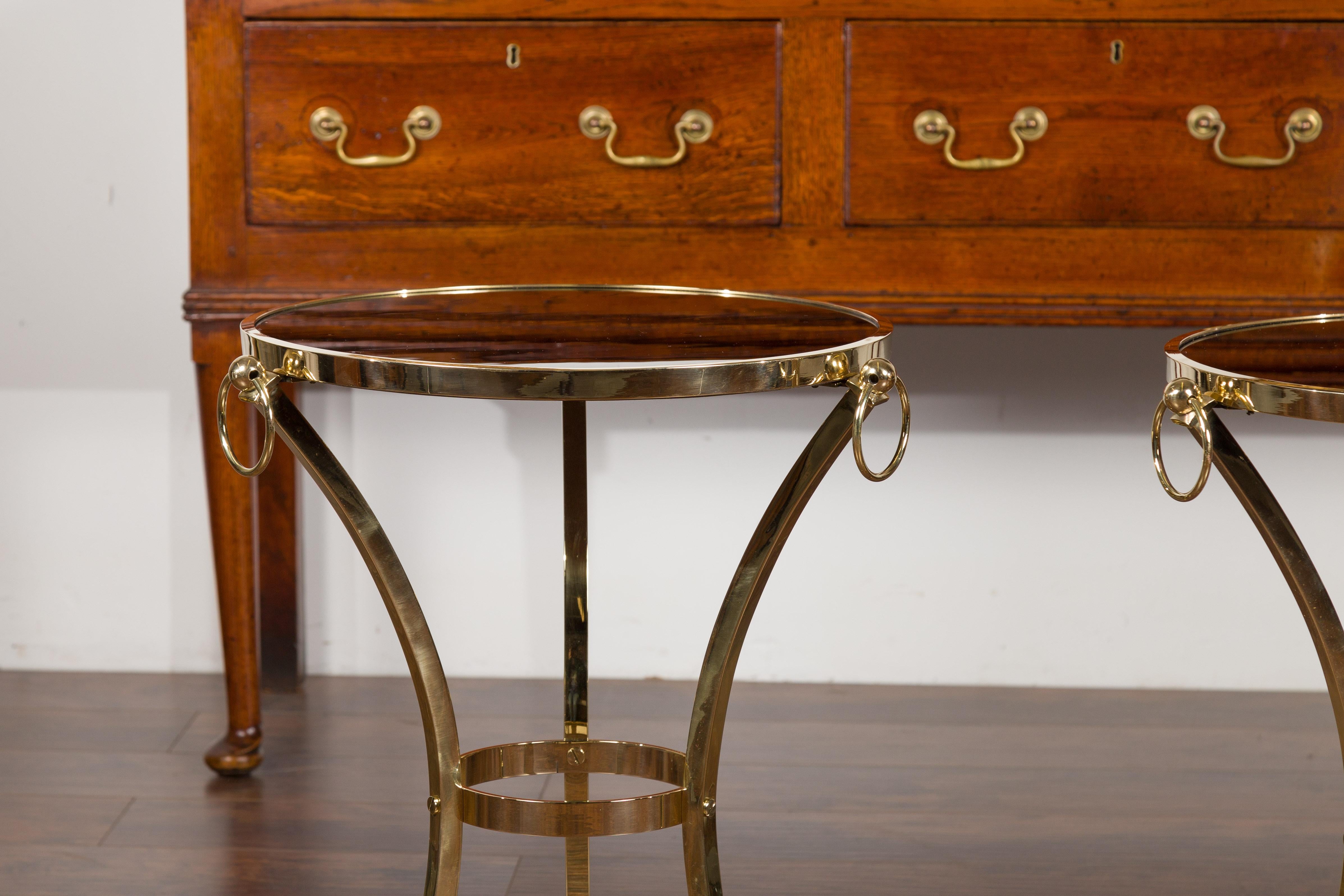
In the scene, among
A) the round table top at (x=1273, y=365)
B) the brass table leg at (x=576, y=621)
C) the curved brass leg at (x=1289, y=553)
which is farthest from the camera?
the brass table leg at (x=576, y=621)

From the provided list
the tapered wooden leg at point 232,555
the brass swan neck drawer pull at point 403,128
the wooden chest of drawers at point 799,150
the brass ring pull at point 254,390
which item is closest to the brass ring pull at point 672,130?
the wooden chest of drawers at point 799,150

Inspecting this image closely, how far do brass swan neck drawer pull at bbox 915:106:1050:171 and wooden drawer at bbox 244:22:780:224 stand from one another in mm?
136

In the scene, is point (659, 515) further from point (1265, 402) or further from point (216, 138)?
point (1265, 402)

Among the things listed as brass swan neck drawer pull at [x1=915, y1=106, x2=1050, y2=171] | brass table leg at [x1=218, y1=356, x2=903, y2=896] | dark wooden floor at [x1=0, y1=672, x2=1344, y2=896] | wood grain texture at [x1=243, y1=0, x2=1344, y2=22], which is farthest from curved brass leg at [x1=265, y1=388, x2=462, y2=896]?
brass swan neck drawer pull at [x1=915, y1=106, x2=1050, y2=171]

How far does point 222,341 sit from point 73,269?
56cm

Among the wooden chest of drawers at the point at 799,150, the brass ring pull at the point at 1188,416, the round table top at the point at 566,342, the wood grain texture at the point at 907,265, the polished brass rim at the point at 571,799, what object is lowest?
the polished brass rim at the point at 571,799

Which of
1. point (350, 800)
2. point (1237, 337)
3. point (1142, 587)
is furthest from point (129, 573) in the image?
point (1237, 337)

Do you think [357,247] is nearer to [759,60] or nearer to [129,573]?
[759,60]

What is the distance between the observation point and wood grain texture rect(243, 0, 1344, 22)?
136 centimetres

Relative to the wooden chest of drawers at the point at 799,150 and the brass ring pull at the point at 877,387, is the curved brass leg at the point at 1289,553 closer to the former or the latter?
the brass ring pull at the point at 877,387

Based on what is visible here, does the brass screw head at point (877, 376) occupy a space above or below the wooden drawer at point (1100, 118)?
below

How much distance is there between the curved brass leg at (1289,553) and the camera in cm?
96

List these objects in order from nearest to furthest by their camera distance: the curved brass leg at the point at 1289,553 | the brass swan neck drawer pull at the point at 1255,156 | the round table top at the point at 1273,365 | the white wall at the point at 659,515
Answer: the round table top at the point at 1273,365
the curved brass leg at the point at 1289,553
the brass swan neck drawer pull at the point at 1255,156
the white wall at the point at 659,515

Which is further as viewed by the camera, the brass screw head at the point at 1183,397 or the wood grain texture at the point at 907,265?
the wood grain texture at the point at 907,265
